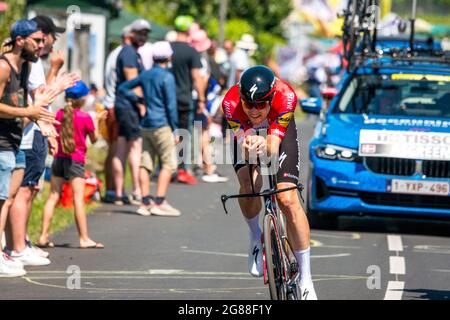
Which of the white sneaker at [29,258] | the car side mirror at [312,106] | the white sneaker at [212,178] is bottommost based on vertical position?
the white sneaker at [212,178]

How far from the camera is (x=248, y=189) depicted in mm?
9977

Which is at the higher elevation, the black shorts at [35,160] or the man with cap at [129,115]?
the black shorts at [35,160]

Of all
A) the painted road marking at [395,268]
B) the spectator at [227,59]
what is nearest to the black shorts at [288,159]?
the painted road marking at [395,268]

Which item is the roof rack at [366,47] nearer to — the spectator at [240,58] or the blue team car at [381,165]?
the blue team car at [381,165]

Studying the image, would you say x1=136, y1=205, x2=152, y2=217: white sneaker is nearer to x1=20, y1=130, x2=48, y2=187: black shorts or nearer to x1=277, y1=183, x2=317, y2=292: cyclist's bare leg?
x1=20, y1=130, x2=48, y2=187: black shorts

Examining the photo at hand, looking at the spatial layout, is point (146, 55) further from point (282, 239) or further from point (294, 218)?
point (282, 239)

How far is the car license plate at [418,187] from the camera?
1443cm

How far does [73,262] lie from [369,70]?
5127mm

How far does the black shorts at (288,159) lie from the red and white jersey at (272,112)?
0.17 meters

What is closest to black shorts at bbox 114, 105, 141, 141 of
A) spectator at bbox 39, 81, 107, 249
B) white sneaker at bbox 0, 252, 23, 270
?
spectator at bbox 39, 81, 107, 249

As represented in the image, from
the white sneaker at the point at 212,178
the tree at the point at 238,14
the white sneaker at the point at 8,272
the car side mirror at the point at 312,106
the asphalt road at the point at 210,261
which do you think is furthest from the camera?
the tree at the point at 238,14

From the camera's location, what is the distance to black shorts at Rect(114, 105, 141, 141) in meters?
17.2

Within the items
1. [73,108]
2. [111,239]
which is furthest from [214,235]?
[73,108]
